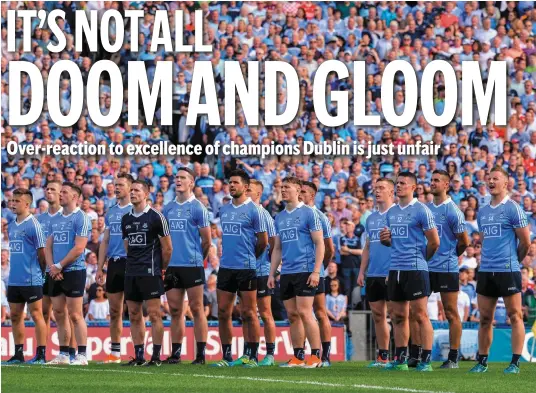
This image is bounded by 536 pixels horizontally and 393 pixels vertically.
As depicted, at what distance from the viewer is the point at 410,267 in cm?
1472

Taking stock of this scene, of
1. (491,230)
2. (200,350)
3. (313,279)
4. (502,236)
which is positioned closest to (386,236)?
(313,279)

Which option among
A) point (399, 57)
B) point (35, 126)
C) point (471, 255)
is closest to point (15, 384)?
point (471, 255)

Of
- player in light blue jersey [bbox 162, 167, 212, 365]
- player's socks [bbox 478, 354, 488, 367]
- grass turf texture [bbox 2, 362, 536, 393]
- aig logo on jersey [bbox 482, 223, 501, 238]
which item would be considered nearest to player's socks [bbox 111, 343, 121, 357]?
player in light blue jersey [bbox 162, 167, 212, 365]

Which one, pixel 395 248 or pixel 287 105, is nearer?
pixel 395 248

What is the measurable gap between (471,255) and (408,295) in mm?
8039

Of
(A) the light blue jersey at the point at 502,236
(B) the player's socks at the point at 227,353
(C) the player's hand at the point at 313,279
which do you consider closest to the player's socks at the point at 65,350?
(B) the player's socks at the point at 227,353

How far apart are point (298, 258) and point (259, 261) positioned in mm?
862

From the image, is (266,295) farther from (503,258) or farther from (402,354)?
(503,258)

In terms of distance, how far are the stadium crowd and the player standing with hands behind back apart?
563 centimetres

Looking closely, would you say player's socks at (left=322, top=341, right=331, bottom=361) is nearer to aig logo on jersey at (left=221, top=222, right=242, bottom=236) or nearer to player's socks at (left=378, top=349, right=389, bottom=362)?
player's socks at (left=378, top=349, right=389, bottom=362)

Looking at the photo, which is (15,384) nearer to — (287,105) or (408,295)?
(408,295)

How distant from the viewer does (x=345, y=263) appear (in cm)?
2183

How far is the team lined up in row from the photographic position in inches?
579

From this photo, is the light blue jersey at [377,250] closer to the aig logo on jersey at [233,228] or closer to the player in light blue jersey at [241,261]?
the player in light blue jersey at [241,261]
